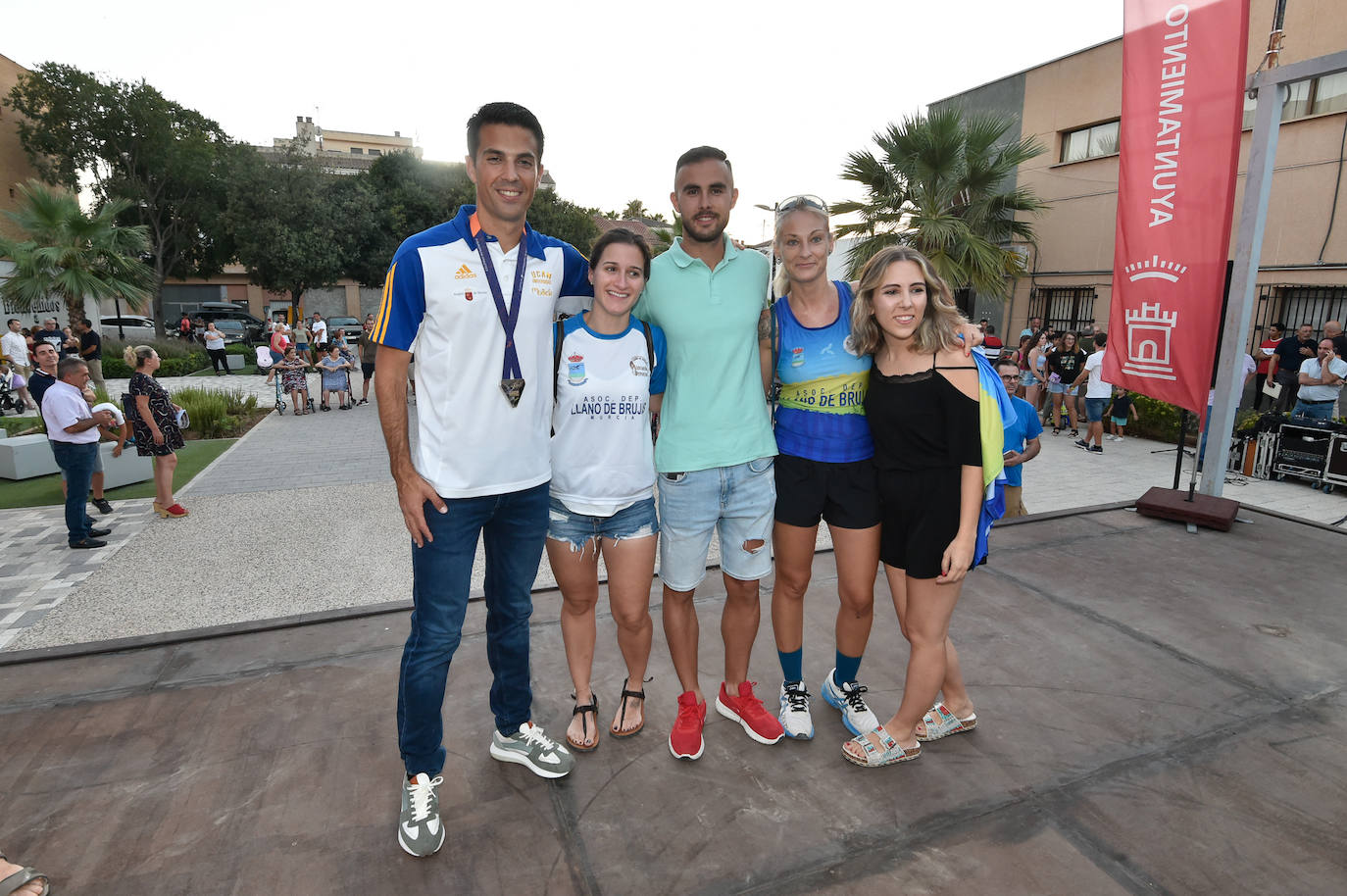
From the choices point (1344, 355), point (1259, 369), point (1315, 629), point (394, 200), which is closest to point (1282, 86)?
point (1315, 629)

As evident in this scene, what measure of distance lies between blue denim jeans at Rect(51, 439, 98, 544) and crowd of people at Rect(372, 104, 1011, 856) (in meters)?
5.00

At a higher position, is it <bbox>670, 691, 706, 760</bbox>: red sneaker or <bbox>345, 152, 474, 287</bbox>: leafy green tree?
A: <bbox>345, 152, 474, 287</bbox>: leafy green tree

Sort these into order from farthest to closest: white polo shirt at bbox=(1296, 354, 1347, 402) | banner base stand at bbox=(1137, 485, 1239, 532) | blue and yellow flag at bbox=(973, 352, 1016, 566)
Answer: white polo shirt at bbox=(1296, 354, 1347, 402) < banner base stand at bbox=(1137, 485, 1239, 532) < blue and yellow flag at bbox=(973, 352, 1016, 566)

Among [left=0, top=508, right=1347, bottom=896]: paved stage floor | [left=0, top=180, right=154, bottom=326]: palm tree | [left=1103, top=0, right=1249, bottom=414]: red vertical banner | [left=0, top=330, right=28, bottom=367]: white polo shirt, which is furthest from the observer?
[left=0, top=180, right=154, bottom=326]: palm tree

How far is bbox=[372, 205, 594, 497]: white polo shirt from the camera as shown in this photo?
2.11 m

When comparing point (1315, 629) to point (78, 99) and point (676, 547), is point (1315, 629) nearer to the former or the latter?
point (676, 547)

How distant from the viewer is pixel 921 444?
2.42m

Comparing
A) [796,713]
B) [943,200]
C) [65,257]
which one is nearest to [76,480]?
[796,713]

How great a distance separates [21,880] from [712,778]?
2.03 meters

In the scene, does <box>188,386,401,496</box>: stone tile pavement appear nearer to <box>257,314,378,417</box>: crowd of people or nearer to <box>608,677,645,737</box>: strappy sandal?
<box>257,314,378,417</box>: crowd of people

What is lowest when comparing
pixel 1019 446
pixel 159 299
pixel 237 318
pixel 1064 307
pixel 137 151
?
pixel 1019 446

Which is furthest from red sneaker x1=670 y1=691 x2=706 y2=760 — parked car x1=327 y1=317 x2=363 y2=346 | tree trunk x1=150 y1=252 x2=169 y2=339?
parked car x1=327 y1=317 x2=363 y2=346

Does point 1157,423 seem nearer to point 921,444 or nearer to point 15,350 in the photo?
point 921,444

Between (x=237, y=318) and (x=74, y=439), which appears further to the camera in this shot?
(x=237, y=318)
